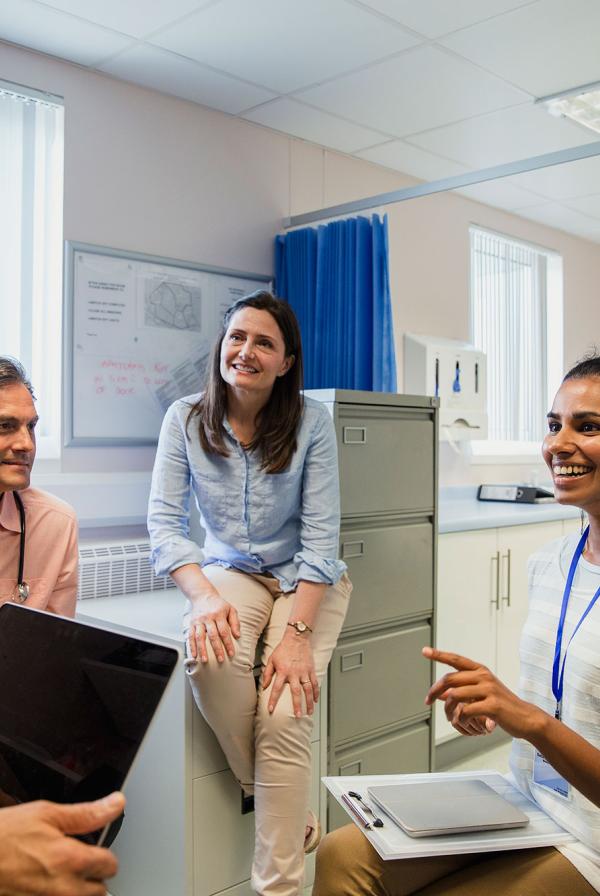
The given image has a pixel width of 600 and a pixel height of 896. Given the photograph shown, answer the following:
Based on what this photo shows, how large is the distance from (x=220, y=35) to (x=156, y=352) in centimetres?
105

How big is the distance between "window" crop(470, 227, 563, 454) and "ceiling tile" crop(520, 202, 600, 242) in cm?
17

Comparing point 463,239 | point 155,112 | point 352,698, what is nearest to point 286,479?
point 352,698

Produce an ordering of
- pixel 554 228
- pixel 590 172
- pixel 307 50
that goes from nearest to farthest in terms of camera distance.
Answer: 1. pixel 307 50
2. pixel 590 172
3. pixel 554 228

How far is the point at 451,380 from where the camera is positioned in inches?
157

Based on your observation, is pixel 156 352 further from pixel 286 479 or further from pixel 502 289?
pixel 502 289


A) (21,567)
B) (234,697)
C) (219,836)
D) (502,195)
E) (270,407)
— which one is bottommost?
(219,836)

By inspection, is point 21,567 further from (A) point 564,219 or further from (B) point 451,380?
(A) point 564,219

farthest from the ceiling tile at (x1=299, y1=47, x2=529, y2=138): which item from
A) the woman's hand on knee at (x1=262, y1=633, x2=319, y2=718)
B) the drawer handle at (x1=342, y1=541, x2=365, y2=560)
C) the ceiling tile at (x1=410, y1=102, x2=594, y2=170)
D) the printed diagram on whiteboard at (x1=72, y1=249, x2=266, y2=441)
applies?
the woman's hand on knee at (x1=262, y1=633, x2=319, y2=718)

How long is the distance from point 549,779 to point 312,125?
272cm

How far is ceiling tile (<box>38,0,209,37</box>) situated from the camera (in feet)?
7.71

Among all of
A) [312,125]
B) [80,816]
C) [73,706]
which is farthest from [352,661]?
[312,125]

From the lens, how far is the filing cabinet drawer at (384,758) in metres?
2.41

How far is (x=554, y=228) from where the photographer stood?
5062 millimetres

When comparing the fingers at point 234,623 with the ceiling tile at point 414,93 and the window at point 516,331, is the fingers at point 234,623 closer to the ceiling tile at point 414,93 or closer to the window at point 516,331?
the ceiling tile at point 414,93
